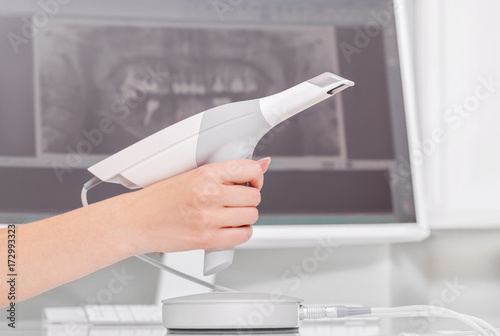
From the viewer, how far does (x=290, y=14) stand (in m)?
0.89

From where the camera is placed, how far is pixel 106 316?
784mm

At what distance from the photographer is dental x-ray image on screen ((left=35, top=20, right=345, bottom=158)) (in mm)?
808

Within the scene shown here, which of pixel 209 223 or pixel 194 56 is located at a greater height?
pixel 194 56

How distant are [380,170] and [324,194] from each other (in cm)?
10

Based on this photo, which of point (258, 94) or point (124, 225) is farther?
point (258, 94)

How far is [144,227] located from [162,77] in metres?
0.33

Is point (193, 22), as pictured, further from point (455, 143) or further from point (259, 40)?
point (455, 143)

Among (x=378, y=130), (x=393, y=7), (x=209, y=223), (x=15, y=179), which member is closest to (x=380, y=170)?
(x=378, y=130)

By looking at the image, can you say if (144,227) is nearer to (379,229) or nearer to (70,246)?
(70,246)

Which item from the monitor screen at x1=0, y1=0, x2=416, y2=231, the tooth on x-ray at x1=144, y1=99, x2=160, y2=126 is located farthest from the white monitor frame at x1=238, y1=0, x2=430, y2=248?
the tooth on x-ray at x1=144, y1=99, x2=160, y2=126

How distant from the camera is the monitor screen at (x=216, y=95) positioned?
79 centimetres

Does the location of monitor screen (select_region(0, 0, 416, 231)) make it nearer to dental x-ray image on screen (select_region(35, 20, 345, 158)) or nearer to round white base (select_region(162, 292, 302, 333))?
dental x-ray image on screen (select_region(35, 20, 345, 158))

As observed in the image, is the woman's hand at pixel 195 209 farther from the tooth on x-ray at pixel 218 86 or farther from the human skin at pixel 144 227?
the tooth on x-ray at pixel 218 86

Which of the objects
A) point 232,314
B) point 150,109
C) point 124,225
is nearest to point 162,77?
point 150,109
